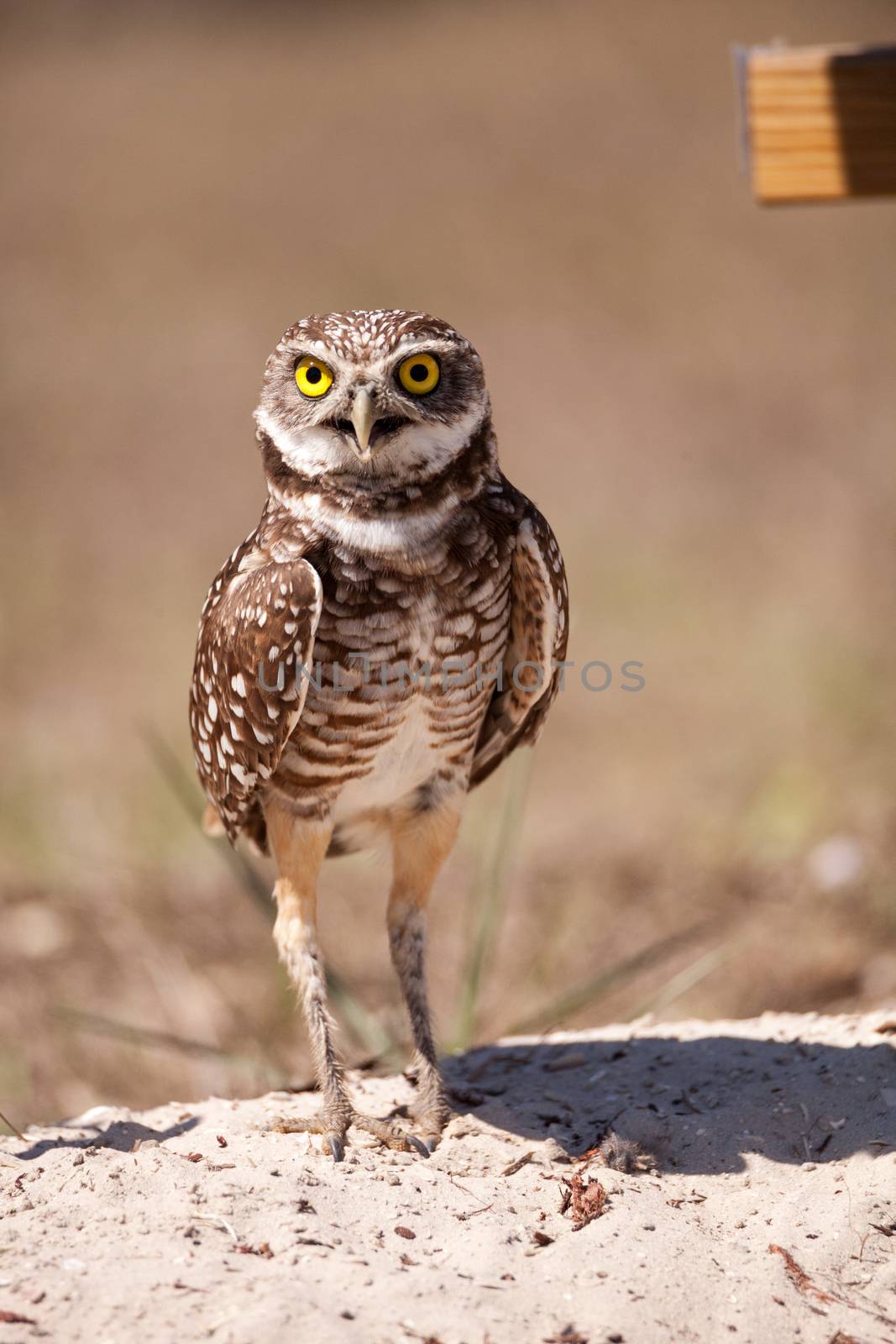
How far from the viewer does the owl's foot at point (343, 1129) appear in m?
3.46

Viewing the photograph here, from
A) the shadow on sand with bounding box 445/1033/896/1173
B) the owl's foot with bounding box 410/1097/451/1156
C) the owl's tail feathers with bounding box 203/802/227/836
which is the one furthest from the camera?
the owl's tail feathers with bounding box 203/802/227/836

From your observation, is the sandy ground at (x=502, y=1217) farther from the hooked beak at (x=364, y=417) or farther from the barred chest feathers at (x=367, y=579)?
the hooked beak at (x=364, y=417)

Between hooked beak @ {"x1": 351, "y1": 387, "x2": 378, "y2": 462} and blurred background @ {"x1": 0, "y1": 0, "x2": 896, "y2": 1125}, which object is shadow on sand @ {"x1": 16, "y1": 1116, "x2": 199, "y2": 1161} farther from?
hooked beak @ {"x1": 351, "y1": 387, "x2": 378, "y2": 462}

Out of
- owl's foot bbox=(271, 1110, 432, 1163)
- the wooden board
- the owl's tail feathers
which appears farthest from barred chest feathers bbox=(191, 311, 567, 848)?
the wooden board

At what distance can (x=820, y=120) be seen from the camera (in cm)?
399

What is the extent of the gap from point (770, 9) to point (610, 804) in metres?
14.9

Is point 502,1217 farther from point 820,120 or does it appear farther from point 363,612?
point 820,120

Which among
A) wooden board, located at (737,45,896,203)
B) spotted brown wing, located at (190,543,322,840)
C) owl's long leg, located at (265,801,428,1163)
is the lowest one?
owl's long leg, located at (265,801,428,1163)

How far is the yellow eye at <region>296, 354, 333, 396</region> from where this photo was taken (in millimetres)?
3336

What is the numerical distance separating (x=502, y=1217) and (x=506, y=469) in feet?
30.1

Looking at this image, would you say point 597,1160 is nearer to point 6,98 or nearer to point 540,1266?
point 540,1266

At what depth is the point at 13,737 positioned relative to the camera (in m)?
8.89

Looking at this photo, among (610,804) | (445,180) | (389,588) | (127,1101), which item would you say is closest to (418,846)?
(389,588)

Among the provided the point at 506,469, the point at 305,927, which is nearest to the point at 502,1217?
the point at 305,927
